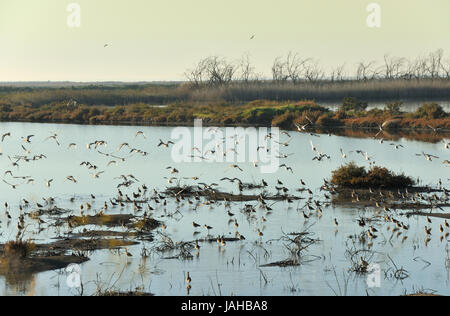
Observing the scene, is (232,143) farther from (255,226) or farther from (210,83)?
(210,83)

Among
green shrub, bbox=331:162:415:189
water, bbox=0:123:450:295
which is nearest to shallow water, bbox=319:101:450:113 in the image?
water, bbox=0:123:450:295

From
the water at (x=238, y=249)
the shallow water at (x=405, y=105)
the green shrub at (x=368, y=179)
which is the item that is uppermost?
the shallow water at (x=405, y=105)

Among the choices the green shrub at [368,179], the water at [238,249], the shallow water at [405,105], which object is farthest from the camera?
the shallow water at [405,105]

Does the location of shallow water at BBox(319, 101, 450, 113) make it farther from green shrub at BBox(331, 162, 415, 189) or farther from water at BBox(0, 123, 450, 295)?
green shrub at BBox(331, 162, 415, 189)

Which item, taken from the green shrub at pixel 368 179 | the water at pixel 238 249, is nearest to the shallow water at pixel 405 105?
the water at pixel 238 249

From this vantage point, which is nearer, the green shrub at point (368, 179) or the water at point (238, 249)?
the water at point (238, 249)

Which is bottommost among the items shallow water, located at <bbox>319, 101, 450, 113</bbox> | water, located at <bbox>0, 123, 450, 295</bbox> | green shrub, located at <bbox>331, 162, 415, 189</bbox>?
water, located at <bbox>0, 123, 450, 295</bbox>

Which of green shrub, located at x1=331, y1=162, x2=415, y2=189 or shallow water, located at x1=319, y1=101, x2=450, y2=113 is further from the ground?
shallow water, located at x1=319, y1=101, x2=450, y2=113

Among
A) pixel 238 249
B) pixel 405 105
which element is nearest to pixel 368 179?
pixel 238 249

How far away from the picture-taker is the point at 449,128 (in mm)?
68062

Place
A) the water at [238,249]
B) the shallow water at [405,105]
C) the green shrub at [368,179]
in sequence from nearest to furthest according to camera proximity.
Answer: the water at [238,249]
the green shrub at [368,179]
the shallow water at [405,105]

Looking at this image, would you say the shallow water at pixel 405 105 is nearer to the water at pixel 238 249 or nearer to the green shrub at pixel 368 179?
the water at pixel 238 249

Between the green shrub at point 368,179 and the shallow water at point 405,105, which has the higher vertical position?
the shallow water at point 405,105

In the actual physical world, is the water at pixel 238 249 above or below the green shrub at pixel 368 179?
below
